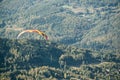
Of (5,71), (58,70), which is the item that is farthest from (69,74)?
(5,71)

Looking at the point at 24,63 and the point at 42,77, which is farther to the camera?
the point at 24,63

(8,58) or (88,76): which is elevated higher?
(8,58)

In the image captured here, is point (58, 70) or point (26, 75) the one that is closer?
point (26, 75)

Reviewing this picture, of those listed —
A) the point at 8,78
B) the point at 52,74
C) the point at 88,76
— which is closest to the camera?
the point at 8,78

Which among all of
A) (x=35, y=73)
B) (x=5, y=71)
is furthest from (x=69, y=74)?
(x=5, y=71)

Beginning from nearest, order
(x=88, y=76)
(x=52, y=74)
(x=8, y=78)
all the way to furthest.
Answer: (x=8, y=78), (x=52, y=74), (x=88, y=76)

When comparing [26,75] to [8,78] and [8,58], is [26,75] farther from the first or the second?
[8,58]

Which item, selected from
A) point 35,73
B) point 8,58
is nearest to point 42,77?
point 35,73

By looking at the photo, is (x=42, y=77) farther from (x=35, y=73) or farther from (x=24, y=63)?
→ (x=24, y=63)
